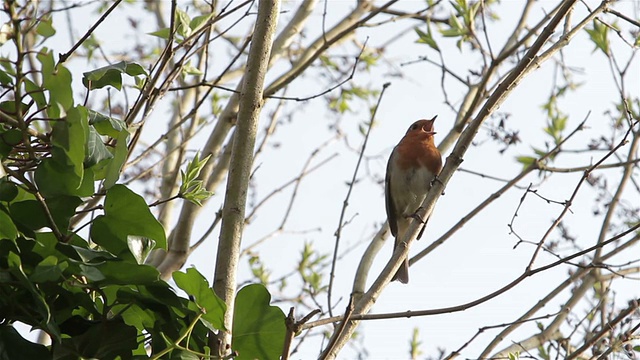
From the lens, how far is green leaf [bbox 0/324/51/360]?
1.60m

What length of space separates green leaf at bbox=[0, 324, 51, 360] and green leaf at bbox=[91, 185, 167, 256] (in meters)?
0.26

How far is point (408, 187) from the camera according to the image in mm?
5879

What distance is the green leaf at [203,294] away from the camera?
1714mm

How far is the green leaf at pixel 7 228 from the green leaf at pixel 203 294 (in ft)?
1.14

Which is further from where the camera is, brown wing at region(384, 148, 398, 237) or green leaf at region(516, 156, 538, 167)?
brown wing at region(384, 148, 398, 237)

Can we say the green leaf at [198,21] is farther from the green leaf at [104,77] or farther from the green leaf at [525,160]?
→ the green leaf at [525,160]

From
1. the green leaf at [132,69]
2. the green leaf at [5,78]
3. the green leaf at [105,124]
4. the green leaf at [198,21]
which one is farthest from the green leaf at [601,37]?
the green leaf at [5,78]

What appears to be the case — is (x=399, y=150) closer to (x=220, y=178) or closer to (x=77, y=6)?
(x=220, y=178)

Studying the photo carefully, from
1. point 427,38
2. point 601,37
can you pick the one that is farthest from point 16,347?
point 601,37

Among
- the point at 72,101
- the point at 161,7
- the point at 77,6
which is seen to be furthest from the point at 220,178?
the point at 161,7

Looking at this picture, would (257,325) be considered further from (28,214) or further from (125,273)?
(28,214)

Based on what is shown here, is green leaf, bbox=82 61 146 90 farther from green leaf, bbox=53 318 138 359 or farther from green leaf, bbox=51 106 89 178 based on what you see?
green leaf, bbox=53 318 138 359

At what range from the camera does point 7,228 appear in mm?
1577

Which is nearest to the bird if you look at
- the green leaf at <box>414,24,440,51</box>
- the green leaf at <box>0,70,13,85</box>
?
the green leaf at <box>414,24,440,51</box>
